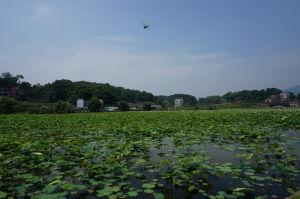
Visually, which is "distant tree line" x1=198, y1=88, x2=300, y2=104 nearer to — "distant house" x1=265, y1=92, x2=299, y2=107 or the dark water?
"distant house" x1=265, y1=92, x2=299, y2=107

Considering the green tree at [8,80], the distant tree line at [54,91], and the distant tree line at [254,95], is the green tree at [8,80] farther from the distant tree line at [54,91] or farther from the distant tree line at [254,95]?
the distant tree line at [254,95]

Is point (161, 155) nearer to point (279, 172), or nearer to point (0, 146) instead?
point (279, 172)

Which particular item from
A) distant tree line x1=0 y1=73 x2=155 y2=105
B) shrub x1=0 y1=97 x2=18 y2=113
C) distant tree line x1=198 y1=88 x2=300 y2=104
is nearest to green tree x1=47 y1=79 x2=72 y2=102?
distant tree line x1=0 y1=73 x2=155 y2=105

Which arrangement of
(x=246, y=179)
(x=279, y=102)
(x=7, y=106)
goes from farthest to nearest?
(x=279, y=102) → (x=7, y=106) → (x=246, y=179)

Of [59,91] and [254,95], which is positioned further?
[254,95]

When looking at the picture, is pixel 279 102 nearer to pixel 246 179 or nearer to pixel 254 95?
pixel 254 95

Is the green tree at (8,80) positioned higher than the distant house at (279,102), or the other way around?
the green tree at (8,80)

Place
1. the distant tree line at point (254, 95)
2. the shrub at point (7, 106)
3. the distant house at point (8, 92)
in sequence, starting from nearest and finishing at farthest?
A: the shrub at point (7, 106), the distant house at point (8, 92), the distant tree line at point (254, 95)

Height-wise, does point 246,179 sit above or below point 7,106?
below

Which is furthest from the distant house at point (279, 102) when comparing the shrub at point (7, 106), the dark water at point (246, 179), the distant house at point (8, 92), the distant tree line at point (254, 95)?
the distant house at point (8, 92)

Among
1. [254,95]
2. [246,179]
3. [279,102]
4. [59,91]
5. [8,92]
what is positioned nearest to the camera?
[246,179]

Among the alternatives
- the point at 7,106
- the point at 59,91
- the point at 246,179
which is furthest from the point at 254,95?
the point at 246,179

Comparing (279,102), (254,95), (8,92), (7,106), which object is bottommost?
(7,106)
